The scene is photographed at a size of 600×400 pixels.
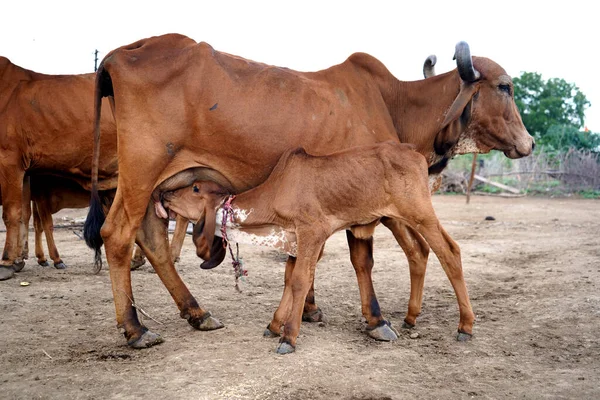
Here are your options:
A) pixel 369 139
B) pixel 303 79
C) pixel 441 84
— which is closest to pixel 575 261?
pixel 441 84

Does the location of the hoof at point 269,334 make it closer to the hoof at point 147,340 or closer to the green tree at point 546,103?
the hoof at point 147,340

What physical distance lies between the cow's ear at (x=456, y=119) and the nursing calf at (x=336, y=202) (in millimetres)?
867

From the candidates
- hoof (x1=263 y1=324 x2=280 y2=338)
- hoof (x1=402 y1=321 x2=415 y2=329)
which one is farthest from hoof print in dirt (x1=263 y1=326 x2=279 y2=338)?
hoof (x1=402 y1=321 x2=415 y2=329)

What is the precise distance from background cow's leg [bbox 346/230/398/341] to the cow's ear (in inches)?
47.7

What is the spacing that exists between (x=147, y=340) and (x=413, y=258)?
7.31ft

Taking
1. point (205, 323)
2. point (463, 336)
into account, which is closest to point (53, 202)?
point (205, 323)

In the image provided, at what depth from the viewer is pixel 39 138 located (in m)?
Result: 7.47

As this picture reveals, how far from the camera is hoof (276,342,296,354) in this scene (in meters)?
4.47

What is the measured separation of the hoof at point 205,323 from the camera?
5.21m

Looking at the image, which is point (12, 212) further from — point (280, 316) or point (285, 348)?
point (285, 348)

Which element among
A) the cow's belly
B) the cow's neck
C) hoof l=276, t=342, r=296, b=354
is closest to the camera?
hoof l=276, t=342, r=296, b=354

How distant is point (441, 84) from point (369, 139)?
3.38 ft

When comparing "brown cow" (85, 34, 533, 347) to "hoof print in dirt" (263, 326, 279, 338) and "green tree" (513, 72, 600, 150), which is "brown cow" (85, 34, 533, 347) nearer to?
"hoof print in dirt" (263, 326, 279, 338)

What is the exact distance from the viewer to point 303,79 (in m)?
5.35
